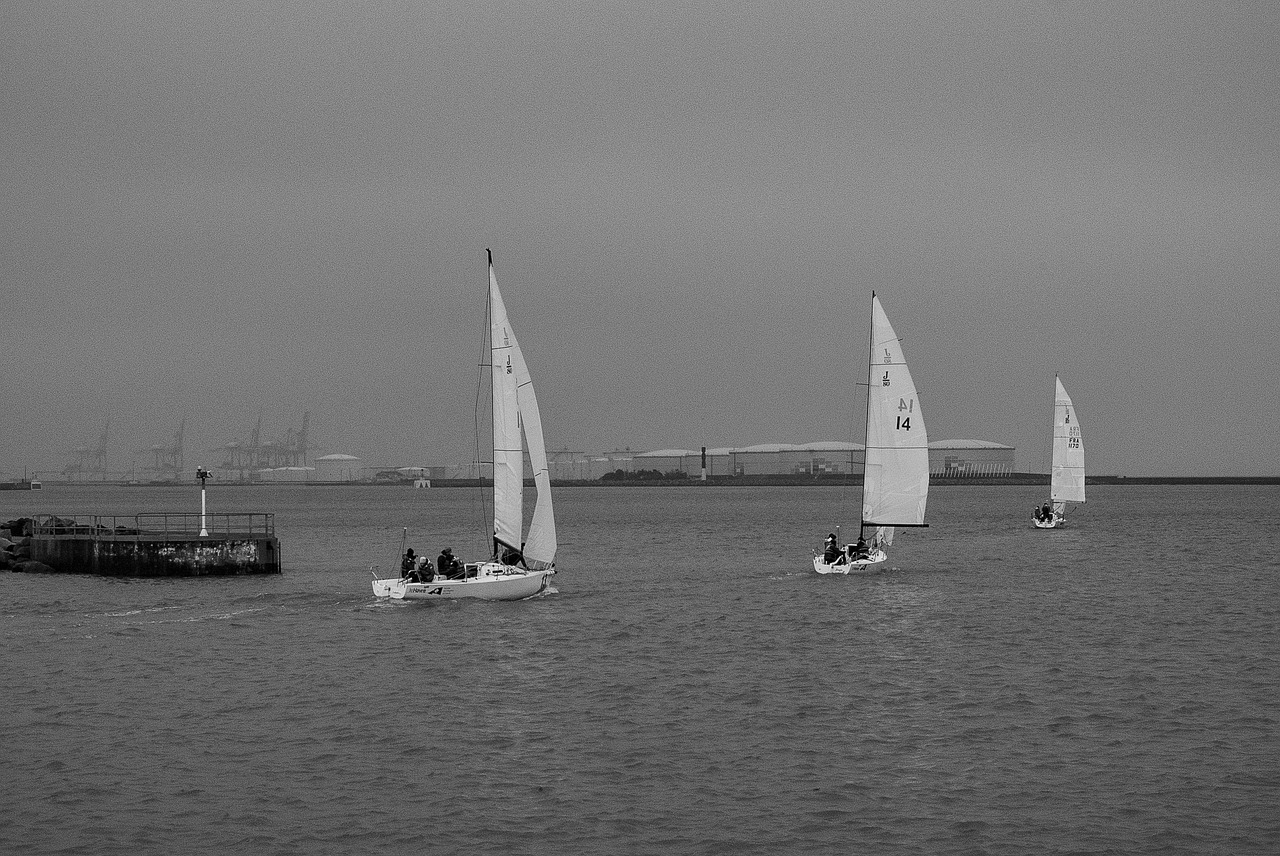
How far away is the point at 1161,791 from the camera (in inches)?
766

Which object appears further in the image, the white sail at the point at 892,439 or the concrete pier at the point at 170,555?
the concrete pier at the point at 170,555

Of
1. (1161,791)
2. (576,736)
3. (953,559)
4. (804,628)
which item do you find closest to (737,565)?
(953,559)

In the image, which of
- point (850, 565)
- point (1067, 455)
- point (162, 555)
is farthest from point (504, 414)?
point (1067, 455)

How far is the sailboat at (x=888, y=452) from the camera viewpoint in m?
51.0

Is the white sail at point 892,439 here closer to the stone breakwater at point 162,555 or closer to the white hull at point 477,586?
the white hull at point 477,586

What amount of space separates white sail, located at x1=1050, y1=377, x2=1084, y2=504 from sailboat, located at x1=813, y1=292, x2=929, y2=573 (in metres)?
42.3

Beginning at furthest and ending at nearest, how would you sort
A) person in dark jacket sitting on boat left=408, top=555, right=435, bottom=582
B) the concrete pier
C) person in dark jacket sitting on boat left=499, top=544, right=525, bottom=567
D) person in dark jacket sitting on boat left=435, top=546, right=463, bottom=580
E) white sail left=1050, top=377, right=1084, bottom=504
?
white sail left=1050, top=377, right=1084, bottom=504
the concrete pier
person in dark jacket sitting on boat left=499, top=544, right=525, bottom=567
person in dark jacket sitting on boat left=435, top=546, right=463, bottom=580
person in dark jacket sitting on boat left=408, top=555, right=435, bottom=582

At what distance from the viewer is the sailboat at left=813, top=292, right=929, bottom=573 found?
167 feet

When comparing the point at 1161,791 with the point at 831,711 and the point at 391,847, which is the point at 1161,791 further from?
the point at 391,847

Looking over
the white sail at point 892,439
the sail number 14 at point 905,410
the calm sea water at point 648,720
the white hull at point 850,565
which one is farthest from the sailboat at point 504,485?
the sail number 14 at point 905,410

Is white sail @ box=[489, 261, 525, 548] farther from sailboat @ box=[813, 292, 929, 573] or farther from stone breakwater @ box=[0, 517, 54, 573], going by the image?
stone breakwater @ box=[0, 517, 54, 573]

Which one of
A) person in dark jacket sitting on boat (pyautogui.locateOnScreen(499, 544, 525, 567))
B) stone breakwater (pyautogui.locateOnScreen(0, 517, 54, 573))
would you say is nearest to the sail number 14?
person in dark jacket sitting on boat (pyautogui.locateOnScreen(499, 544, 525, 567))

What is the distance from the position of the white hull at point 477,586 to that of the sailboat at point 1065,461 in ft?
192

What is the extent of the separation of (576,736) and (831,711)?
5159 mm
